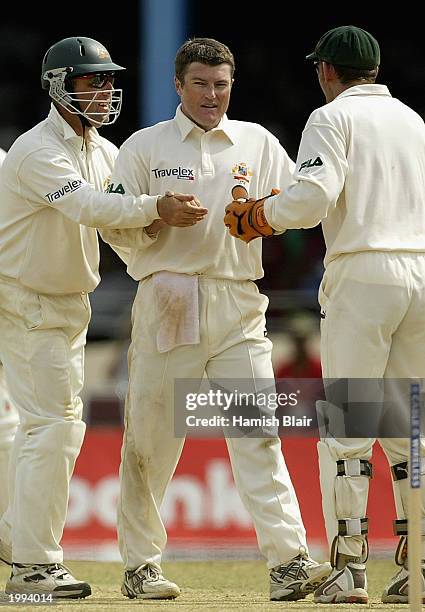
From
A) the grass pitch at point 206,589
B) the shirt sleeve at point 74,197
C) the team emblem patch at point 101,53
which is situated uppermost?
the team emblem patch at point 101,53

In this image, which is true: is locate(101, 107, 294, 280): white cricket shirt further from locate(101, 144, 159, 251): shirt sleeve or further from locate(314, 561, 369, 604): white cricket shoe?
locate(314, 561, 369, 604): white cricket shoe

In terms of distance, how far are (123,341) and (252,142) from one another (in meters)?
5.58

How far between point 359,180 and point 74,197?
1.21 m

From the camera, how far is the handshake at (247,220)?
20.0 feet

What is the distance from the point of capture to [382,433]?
6191mm

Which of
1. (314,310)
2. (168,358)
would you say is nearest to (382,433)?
(168,358)

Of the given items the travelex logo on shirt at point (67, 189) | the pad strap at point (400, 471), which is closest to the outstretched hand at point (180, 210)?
the travelex logo on shirt at point (67, 189)

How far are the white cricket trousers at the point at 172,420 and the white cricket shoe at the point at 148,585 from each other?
0.11ft

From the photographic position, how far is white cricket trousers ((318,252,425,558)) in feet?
19.7

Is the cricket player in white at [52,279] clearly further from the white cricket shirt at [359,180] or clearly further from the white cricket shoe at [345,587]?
the white cricket shoe at [345,587]

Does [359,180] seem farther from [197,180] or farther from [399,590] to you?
[399,590]

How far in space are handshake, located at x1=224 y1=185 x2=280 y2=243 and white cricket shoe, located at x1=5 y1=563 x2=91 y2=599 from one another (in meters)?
1.64

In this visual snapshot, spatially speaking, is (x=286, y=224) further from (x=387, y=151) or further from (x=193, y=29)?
(x=193, y=29)

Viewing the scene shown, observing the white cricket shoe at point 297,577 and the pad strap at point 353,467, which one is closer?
the pad strap at point 353,467
